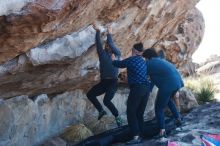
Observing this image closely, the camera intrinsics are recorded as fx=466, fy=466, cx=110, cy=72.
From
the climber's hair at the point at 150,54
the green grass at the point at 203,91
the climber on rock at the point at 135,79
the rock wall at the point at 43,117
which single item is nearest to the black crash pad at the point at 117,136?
the climber on rock at the point at 135,79

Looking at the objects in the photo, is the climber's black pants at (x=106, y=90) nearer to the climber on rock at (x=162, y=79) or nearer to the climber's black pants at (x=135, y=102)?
the climber's black pants at (x=135, y=102)

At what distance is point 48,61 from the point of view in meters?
10.3

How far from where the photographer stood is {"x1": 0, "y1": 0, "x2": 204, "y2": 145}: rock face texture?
8.50m


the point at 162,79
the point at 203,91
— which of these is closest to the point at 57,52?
the point at 162,79

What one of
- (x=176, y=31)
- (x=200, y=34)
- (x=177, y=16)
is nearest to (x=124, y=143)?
(x=177, y=16)

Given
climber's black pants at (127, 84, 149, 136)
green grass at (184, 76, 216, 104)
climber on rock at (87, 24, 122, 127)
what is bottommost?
green grass at (184, 76, 216, 104)

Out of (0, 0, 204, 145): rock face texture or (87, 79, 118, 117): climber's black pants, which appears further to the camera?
(87, 79, 118, 117): climber's black pants

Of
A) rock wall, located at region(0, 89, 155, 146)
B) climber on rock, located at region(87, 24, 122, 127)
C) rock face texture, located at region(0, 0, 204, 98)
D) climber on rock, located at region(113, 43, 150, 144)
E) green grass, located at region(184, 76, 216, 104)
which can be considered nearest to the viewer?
rock face texture, located at region(0, 0, 204, 98)

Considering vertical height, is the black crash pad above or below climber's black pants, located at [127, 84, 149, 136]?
below

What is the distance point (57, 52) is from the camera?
33.9 feet

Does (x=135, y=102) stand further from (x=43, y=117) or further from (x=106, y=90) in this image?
(x=43, y=117)

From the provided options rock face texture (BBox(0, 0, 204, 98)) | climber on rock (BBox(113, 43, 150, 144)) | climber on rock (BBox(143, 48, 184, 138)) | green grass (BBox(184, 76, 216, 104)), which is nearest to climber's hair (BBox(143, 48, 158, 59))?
climber on rock (BBox(143, 48, 184, 138))

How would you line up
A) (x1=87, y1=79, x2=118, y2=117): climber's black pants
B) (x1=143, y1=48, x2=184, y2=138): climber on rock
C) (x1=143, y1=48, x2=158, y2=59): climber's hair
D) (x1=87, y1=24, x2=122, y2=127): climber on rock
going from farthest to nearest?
(x1=87, y1=79, x2=118, y2=117): climber's black pants, (x1=87, y1=24, x2=122, y2=127): climber on rock, (x1=143, y1=48, x2=158, y2=59): climber's hair, (x1=143, y1=48, x2=184, y2=138): climber on rock

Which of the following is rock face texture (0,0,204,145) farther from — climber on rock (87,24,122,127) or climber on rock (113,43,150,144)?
A: climber on rock (113,43,150,144)
